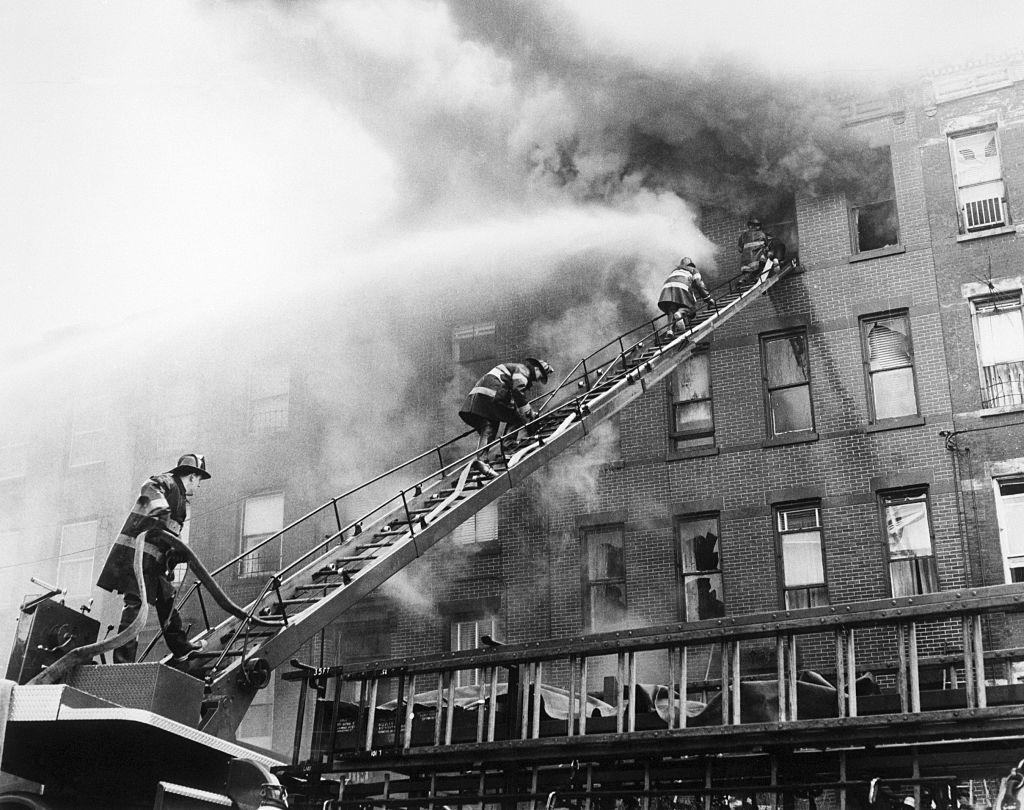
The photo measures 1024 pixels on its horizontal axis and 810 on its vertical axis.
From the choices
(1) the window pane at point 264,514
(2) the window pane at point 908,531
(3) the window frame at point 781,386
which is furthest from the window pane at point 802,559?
(1) the window pane at point 264,514

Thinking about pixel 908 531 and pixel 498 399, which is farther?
pixel 908 531

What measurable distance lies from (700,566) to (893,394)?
4275 millimetres

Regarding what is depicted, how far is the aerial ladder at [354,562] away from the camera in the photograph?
10.3 metres

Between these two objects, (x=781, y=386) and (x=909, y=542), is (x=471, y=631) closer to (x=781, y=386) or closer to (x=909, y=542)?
(x=781, y=386)

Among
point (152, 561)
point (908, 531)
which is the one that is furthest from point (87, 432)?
point (908, 531)

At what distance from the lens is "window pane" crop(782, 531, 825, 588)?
63.2 feet

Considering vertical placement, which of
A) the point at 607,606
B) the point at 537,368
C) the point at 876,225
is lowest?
the point at 607,606

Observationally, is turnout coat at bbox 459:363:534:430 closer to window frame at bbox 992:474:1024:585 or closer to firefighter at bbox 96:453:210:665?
firefighter at bbox 96:453:210:665

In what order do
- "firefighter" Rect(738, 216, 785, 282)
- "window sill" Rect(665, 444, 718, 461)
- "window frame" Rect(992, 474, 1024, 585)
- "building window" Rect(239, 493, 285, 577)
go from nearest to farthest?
"window frame" Rect(992, 474, 1024, 585) → "window sill" Rect(665, 444, 718, 461) → "firefighter" Rect(738, 216, 785, 282) → "building window" Rect(239, 493, 285, 577)

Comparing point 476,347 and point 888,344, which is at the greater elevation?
point 476,347

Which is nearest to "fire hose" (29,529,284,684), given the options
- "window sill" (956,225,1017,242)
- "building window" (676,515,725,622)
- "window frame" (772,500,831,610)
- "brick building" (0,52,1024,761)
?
"brick building" (0,52,1024,761)

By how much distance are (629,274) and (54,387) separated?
14.3 meters

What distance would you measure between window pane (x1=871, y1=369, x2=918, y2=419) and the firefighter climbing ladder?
2492mm

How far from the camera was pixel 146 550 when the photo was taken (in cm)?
1062
